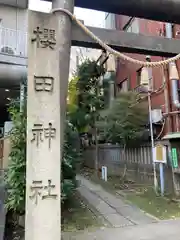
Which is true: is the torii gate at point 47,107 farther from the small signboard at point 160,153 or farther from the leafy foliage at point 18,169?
the small signboard at point 160,153

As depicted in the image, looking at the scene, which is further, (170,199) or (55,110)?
(170,199)

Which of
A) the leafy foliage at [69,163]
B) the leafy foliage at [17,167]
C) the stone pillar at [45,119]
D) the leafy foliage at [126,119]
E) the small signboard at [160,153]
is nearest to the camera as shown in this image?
the stone pillar at [45,119]

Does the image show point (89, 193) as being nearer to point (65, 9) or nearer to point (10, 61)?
point (10, 61)

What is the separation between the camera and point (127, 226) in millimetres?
5465

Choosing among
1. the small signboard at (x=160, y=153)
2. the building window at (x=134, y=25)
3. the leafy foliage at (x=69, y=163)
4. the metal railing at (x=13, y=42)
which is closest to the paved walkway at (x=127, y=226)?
the leafy foliage at (x=69, y=163)

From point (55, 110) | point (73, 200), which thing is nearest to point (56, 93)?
point (55, 110)

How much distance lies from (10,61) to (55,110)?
5548 mm

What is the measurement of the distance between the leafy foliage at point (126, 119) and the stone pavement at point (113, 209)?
7.79ft

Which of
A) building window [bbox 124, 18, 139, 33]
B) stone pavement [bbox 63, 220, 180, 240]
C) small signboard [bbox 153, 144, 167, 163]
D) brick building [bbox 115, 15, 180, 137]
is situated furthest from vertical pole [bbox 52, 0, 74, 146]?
building window [bbox 124, 18, 139, 33]

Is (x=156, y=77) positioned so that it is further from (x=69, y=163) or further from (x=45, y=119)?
(x=45, y=119)

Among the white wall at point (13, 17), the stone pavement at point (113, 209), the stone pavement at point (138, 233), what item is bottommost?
the stone pavement at point (138, 233)

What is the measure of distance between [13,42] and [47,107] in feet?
23.2

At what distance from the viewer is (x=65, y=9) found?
12.6 feet

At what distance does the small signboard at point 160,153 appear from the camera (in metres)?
7.96
